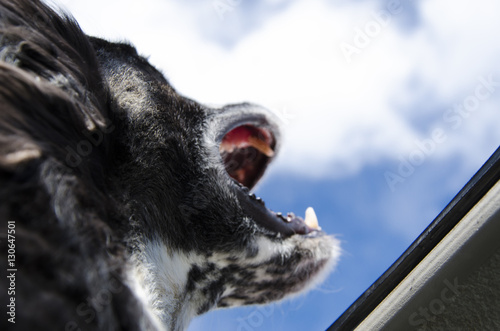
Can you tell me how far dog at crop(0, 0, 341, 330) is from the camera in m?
0.95

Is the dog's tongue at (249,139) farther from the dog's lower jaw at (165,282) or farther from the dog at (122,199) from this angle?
the dog's lower jaw at (165,282)

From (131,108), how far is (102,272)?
0.77 m

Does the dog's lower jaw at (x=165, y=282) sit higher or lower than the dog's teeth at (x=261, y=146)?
lower

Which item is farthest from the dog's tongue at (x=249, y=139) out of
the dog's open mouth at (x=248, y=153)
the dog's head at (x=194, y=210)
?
the dog's head at (x=194, y=210)

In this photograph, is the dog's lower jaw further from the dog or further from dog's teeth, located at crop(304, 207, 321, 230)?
dog's teeth, located at crop(304, 207, 321, 230)

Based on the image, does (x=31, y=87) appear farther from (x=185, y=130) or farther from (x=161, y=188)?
(x=185, y=130)

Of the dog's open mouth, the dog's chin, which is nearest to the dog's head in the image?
the dog's chin

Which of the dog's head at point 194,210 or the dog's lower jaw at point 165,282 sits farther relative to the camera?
the dog's head at point 194,210

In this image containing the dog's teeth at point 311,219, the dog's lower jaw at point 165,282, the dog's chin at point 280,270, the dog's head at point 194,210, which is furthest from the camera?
the dog's teeth at point 311,219

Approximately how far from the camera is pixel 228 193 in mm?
1815

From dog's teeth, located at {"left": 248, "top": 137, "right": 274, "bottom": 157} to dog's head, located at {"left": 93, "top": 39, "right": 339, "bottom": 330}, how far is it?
22 centimetres

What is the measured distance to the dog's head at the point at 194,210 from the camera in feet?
5.19

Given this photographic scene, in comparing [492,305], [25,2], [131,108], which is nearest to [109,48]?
[131,108]

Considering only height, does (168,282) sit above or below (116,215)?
below
